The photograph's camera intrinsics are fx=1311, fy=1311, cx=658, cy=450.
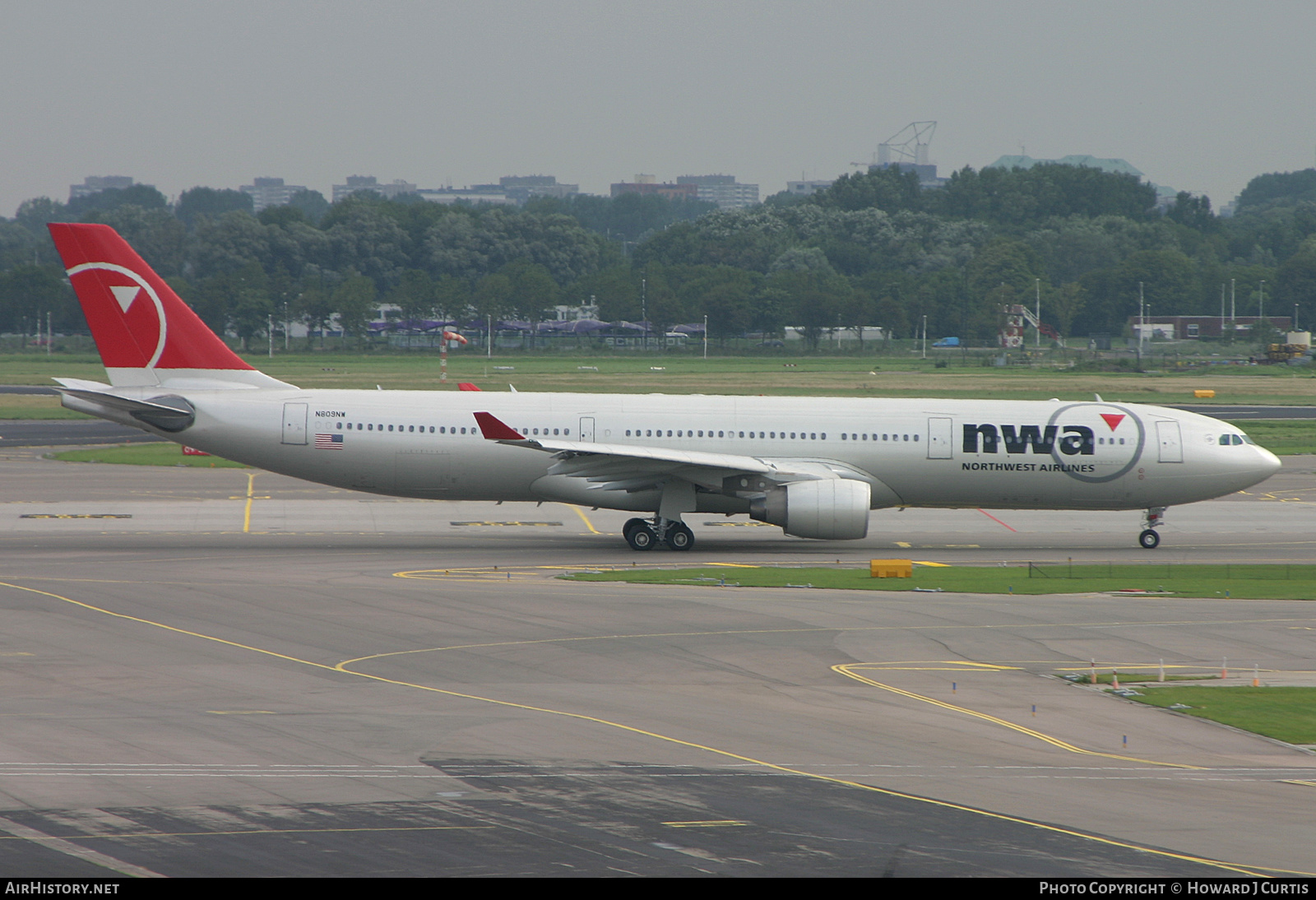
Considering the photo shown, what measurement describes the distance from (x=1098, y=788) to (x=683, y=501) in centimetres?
2083

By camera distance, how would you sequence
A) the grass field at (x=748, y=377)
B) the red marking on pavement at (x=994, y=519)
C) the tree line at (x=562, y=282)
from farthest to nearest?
the tree line at (x=562, y=282)
the grass field at (x=748, y=377)
the red marking on pavement at (x=994, y=519)

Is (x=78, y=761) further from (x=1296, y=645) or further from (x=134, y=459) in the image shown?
(x=134, y=459)

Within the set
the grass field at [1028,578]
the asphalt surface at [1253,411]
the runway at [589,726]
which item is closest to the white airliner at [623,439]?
the runway at [589,726]

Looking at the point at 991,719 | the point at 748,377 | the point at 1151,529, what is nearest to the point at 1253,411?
the point at 748,377

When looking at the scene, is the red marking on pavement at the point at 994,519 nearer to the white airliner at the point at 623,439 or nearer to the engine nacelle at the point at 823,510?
the white airliner at the point at 623,439

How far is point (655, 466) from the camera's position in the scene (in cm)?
3500

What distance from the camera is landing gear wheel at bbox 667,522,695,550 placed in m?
36.0

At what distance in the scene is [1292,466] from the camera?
5472cm

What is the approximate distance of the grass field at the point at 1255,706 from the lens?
1892cm

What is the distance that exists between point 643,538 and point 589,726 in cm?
1763

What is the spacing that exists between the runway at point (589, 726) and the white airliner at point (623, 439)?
84.4 inches

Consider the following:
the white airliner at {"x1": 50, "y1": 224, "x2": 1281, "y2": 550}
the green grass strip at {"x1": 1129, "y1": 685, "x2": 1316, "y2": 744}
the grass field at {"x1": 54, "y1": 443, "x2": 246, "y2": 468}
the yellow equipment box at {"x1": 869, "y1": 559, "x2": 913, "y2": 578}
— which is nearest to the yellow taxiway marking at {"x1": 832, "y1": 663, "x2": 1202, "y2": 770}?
the green grass strip at {"x1": 1129, "y1": 685, "x2": 1316, "y2": 744}

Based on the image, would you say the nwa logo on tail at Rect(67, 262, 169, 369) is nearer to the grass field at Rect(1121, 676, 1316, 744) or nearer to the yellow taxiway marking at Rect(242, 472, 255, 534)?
the yellow taxiway marking at Rect(242, 472, 255, 534)

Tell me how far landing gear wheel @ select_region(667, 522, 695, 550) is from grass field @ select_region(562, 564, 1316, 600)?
328 centimetres
